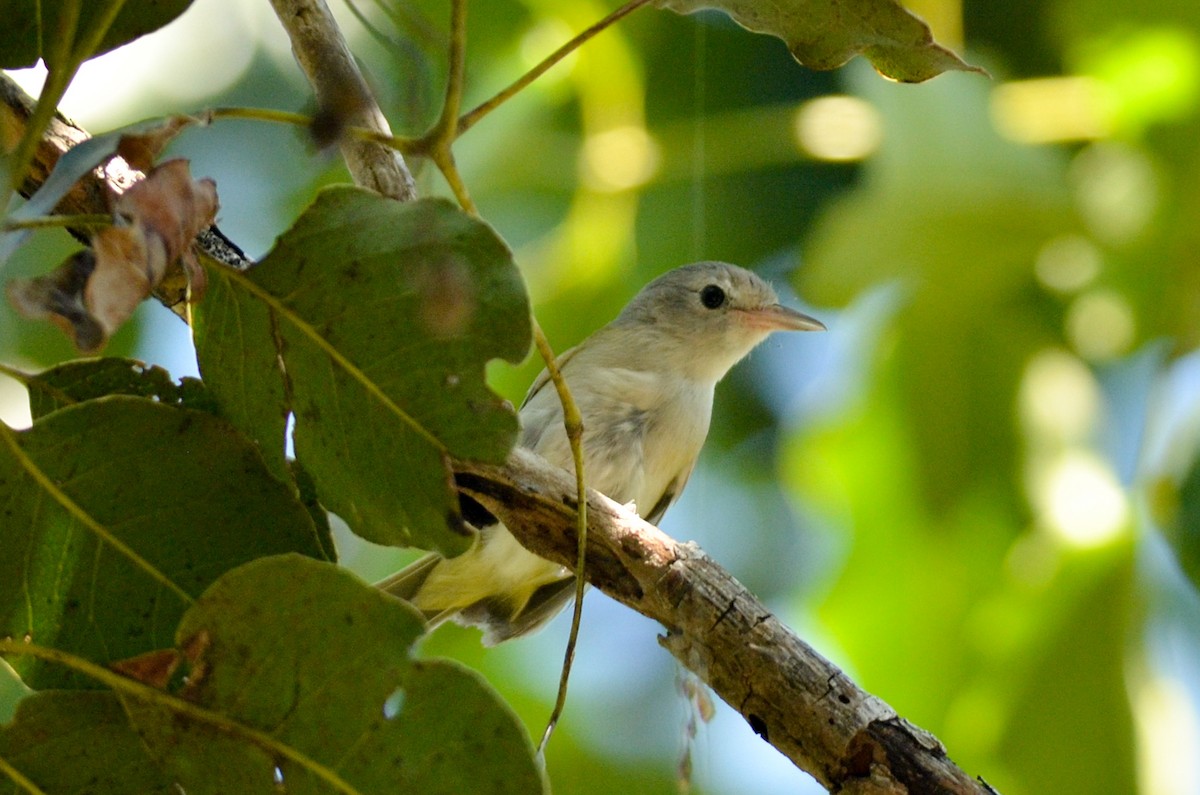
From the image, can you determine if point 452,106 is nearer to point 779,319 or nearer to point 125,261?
point 125,261

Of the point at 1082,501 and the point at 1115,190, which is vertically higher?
the point at 1115,190

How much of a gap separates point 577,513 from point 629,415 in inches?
61.7

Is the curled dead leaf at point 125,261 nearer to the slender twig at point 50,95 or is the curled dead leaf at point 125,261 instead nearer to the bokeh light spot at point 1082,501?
the slender twig at point 50,95

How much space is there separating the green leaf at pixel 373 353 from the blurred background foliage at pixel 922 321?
1.63m

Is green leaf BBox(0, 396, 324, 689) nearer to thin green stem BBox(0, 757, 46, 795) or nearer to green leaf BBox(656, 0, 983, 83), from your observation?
thin green stem BBox(0, 757, 46, 795)

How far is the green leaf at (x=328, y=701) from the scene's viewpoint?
3.72 feet

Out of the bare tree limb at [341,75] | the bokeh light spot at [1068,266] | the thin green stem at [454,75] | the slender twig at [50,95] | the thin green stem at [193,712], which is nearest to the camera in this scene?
the slender twig at [50,95]

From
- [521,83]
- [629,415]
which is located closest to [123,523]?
[521,83]

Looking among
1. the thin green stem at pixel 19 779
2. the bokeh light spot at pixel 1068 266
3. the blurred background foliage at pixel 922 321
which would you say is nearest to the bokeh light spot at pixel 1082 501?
the blurred background foliage at pixel 922 321

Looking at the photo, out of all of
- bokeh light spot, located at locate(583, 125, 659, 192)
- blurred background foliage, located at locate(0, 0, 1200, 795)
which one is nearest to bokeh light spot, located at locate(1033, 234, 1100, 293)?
blurred background foliage, located at locate(0, 0, 1200, 795)

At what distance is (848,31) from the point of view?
51.5 inches

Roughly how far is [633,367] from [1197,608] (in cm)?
169

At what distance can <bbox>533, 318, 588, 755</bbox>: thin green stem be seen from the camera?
51.6 inches

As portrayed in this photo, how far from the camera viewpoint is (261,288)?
1.17 metres
